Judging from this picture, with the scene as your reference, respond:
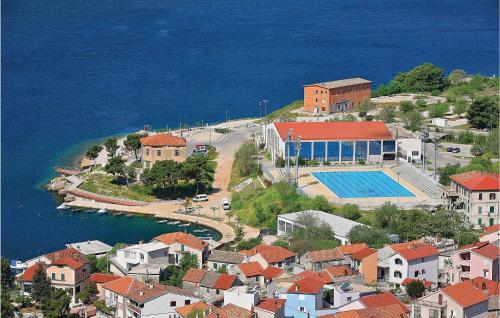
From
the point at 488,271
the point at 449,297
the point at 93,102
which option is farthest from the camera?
the point at 93,102

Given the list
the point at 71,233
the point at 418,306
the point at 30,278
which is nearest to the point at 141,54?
the point at 71,233

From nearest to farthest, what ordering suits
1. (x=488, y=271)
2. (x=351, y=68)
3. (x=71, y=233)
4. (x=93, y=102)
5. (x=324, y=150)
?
1. (x=488, y=271)
2. (x=71, y=233)
3. (x=324, y=150)
4. (x=93, y=102)
5. (x=351, y=68)

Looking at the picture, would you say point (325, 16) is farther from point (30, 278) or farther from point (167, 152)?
point (30, 278)

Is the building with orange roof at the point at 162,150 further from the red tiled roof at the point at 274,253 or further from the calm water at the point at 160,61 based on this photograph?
the red tiled roof at the point at 274,253

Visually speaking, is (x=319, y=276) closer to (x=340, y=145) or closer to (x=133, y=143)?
(x=340, y=145)

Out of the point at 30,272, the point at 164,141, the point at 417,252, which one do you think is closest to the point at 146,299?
the point at 30,272

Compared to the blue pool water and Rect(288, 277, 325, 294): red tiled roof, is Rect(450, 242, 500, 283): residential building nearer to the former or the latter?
Rect(288, 277, 325, 294): red tiled roof
